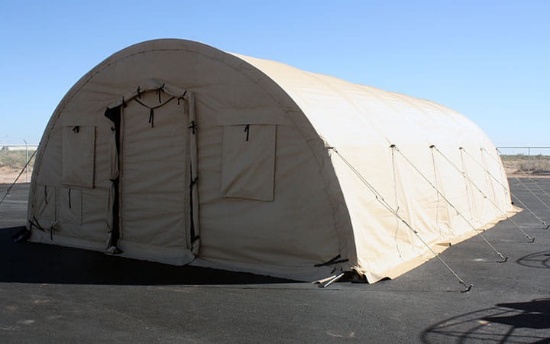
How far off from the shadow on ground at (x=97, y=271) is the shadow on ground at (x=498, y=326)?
2.76 metres

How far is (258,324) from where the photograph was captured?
6.33 m

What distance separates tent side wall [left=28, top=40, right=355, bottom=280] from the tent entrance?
10 cm

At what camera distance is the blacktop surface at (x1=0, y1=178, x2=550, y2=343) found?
6.01 meters

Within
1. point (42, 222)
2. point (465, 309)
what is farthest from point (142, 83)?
point (465, 309)

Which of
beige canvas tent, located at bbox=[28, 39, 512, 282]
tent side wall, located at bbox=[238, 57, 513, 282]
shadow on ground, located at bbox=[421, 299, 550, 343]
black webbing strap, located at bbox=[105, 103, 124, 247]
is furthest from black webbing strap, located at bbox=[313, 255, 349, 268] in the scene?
black webbing strap, located at bbox=[105, 103, 124, 247]

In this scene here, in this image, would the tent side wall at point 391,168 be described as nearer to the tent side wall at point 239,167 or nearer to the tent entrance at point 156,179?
the tent side wall at point 239,167

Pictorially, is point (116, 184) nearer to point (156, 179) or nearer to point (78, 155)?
point (156, 179)

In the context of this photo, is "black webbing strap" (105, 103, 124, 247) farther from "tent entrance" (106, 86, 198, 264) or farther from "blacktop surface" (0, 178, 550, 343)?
"blacktop surface" (0, 178, 550, 343)

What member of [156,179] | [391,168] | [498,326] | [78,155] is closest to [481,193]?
[391,168]

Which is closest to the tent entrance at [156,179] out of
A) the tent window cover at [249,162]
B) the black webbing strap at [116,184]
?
the black webbing strap at [116,184]

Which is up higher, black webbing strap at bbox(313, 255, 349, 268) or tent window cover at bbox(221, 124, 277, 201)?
tent window cover at bbox(221, 124, 277, 201)

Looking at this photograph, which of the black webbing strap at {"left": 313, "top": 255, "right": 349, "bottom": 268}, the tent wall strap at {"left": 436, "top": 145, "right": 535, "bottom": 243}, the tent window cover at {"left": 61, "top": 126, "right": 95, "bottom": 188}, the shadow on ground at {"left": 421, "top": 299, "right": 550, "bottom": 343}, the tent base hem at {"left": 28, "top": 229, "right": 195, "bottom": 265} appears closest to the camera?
the shadow on ground at {"left": 421, "top": 299, "right": 550, "bottom": 343}

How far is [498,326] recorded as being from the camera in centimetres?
633

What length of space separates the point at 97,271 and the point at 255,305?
3.19 meters
